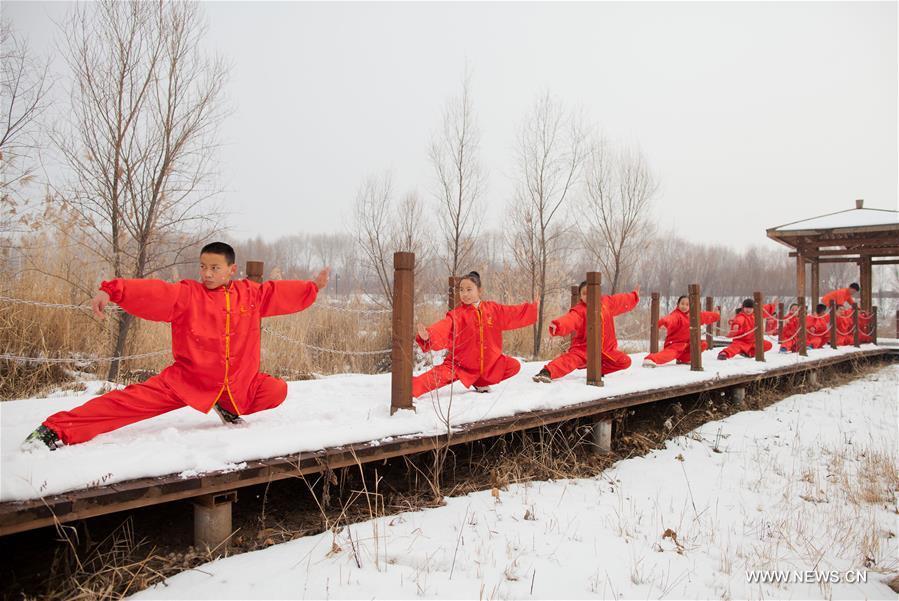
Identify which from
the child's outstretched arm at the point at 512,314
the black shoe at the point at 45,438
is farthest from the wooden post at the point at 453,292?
the black shoe at the point at 45,438

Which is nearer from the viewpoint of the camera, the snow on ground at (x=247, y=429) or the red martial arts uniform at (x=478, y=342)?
the snow on ground at (x=247, y=429)

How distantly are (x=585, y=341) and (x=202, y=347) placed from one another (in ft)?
14.4

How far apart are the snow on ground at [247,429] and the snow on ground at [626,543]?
1.74 feet

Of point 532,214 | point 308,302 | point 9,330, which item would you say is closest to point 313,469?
point 308,302

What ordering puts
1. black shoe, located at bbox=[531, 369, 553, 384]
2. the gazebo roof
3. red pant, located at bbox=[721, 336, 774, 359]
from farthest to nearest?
the gazebo roof < red pant, located at bbox=[721, 336, 774, 359] < black shoe, located at bbox=[531, 369, 553, 384]

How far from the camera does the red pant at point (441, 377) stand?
4781 mm

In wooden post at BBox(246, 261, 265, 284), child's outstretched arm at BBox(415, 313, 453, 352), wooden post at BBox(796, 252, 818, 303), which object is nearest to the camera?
child's outstretched arm at BBox(415, 313, 453, 352)

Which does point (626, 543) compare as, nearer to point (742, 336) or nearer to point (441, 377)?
point (441, 377)

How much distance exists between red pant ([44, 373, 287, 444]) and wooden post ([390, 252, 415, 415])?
145 cm

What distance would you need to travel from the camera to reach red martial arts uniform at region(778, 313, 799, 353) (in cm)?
1125

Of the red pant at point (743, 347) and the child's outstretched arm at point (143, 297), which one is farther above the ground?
the child's outstretched arm at point (143, 297)

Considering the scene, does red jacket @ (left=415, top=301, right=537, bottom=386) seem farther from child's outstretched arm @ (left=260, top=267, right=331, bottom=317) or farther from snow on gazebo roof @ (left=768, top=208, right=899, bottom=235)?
snow on gazebo roof @ (left=768, top=208, right=899, bottom=235)

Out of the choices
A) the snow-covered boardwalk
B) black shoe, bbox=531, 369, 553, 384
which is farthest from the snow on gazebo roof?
black shoe, bbox=531, 369, 553, 384

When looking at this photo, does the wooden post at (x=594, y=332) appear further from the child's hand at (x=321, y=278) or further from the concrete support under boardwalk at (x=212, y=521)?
the concrete support under boardwalk at (x=212, y=521)
